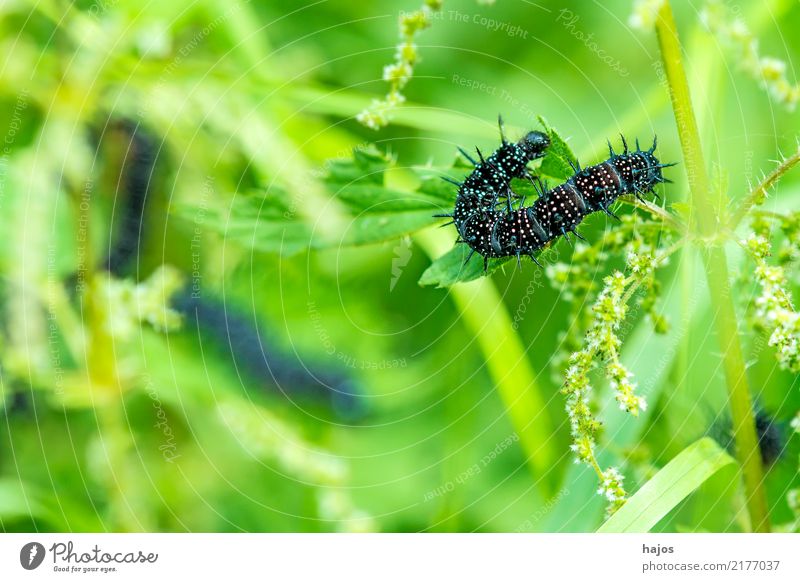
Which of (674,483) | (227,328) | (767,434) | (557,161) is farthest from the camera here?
(227,328)

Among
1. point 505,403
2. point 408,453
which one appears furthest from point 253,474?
point 505,403

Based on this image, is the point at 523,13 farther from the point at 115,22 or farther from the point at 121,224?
the point at 121,224

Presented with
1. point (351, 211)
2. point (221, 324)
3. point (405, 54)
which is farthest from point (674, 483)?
point (221, 324)

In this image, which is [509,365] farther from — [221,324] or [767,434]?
[221,324]
